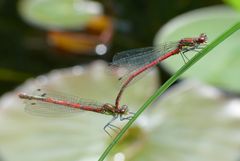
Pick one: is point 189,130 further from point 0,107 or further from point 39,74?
point 39,74

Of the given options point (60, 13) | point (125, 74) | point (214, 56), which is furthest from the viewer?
point (60, 13)

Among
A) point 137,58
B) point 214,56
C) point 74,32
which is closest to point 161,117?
point 214,56

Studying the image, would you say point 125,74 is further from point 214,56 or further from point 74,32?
point 74,32

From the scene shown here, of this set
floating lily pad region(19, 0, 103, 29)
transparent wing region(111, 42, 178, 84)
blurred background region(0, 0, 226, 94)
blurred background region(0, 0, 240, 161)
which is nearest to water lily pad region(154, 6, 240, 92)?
blurred background region(0, 0, 240, 161)

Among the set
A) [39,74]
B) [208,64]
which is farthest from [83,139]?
[39,74]

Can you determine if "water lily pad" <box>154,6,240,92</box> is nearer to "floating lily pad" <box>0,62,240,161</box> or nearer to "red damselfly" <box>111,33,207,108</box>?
"floating lily pad" <box>0,62,240,161</box>

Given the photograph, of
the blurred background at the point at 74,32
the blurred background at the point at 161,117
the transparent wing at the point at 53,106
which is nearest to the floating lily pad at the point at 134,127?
the blurred background at the point at 161,117
